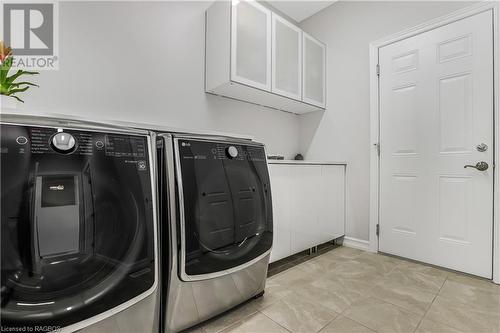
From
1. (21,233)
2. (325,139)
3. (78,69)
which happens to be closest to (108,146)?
(21,233)

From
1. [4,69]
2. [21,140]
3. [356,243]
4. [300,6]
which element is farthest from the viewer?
[300,6]

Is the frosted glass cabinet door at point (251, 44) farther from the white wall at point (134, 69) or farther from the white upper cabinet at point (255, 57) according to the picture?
the white wall at point (134, 69)

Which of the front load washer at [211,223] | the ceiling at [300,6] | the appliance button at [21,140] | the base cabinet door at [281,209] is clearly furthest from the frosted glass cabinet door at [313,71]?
the appliance button at [21,140]

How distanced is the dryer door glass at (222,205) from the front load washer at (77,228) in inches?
A: 6.2

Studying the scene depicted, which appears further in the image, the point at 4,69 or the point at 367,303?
the point at 367,303

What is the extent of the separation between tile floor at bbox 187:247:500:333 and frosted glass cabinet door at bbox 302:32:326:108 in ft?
5.69

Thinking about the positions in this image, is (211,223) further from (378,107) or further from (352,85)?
(352,85)

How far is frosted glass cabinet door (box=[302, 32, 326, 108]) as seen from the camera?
250cm

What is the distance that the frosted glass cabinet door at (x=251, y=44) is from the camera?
6.26 ft

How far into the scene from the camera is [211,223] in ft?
3.71

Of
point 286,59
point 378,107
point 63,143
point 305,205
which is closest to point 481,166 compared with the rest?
point 378,107

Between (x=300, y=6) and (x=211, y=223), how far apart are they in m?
2.82

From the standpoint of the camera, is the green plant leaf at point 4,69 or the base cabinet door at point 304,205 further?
the base cabinet door at point 304,205

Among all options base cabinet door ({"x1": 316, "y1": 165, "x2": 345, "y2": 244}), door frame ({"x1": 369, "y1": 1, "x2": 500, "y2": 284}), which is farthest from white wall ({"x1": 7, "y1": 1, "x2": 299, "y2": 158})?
door frame ({"x1": 369, "y1": 1, "x2": 500, "y2": 284})
